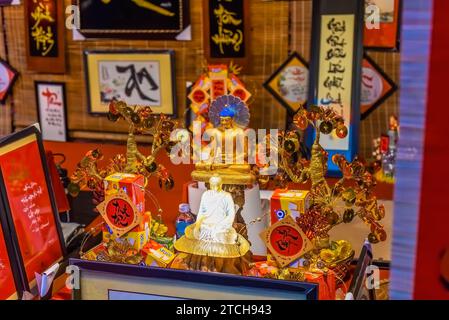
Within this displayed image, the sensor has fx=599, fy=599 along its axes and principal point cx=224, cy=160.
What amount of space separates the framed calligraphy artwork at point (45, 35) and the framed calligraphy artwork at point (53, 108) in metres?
0.15

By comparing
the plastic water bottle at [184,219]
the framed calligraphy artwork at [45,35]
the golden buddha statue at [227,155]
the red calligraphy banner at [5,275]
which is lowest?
the plastic water bottle at [184,219]

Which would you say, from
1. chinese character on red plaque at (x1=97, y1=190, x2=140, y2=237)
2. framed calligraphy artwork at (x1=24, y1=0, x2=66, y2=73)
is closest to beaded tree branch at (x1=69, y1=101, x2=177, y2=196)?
chinese character on red plaque at (x1=97, y1=190, x2=140, y2=237)

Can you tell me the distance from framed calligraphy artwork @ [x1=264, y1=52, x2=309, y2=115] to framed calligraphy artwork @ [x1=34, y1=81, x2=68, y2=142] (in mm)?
1865

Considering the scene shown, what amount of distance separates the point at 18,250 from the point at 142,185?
1.70 feet

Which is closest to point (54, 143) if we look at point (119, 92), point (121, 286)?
point (119, 92)

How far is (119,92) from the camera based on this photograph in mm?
5121

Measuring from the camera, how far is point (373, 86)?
14.8 ft

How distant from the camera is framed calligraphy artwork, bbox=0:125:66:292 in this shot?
1.85 m

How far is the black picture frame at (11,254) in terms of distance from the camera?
1800 millimetres

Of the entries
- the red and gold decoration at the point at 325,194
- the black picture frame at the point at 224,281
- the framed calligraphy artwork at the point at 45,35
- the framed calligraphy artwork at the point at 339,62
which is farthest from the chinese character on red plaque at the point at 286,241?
the framed calligraphy artwork at the point at 45,35

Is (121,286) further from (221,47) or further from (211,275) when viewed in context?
(221,47)

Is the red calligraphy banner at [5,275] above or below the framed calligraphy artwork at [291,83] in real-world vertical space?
below

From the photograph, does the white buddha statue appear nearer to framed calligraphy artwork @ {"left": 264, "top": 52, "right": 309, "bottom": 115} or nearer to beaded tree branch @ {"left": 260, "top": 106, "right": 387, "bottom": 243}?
beaded tree branch @ {"left": 260, "top": 106, "right": 387, "bottom": 243}

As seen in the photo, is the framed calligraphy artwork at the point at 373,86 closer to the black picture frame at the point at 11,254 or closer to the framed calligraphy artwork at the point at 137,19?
the framed calligraphy artwork at the point at 137,19
